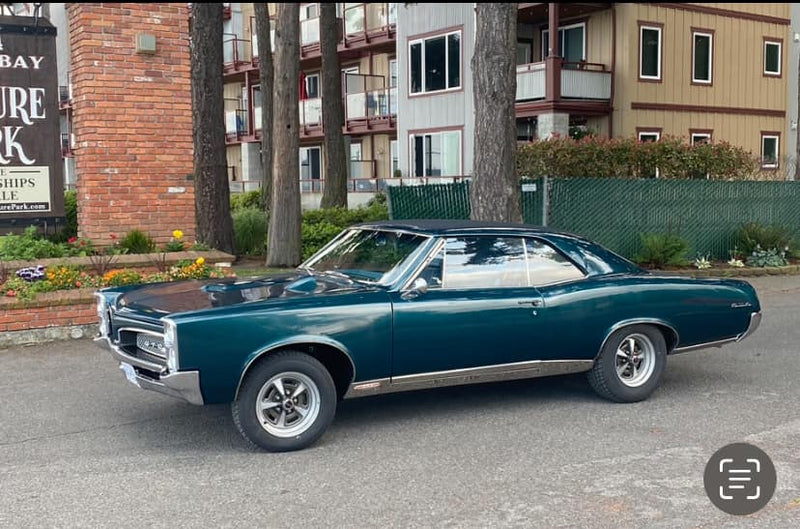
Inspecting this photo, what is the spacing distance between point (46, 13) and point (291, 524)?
29.9 ft

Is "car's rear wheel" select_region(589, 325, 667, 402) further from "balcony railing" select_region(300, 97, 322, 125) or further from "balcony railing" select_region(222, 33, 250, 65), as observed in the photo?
"balcony railing" select_region(222, 33, 250, 65)

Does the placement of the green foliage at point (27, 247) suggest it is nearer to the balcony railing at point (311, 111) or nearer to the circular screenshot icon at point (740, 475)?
the circular screenshot icon at point (740, 475)

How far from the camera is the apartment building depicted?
106 feet

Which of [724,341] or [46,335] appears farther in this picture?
[46,335]

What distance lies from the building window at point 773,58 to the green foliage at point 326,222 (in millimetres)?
15999

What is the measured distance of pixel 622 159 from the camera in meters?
16.5

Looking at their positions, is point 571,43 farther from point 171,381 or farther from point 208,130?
point 171,381

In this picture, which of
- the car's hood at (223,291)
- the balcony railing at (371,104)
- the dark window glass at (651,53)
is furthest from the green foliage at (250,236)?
the balcony railing at (371,104)

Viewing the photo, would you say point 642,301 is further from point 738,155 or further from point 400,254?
point 738,155

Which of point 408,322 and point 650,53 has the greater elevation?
point 650,53

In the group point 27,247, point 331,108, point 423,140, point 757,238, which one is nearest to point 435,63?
point 423,140

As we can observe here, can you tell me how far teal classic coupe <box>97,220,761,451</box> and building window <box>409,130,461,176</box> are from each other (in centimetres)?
2071

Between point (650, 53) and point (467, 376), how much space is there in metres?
21.6

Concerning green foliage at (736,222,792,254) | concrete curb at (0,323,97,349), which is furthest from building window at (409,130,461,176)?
concrete curb at (0,323,97,349)
